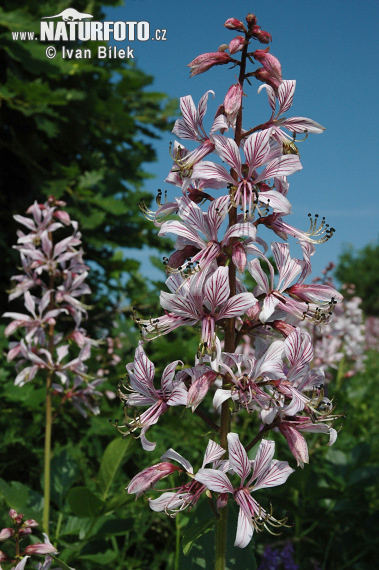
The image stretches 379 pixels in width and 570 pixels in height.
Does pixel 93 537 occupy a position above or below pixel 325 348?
below

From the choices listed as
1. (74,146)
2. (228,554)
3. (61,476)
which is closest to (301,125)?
(228,554)

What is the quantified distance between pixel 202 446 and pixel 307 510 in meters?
0.75

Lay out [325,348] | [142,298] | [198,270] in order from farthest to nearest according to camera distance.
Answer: [142,298] < [325,348] < [198,270]

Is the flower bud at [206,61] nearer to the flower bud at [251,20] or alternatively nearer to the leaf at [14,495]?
the flower bud at [251,20]

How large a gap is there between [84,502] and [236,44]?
182cm

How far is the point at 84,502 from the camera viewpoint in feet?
7.71

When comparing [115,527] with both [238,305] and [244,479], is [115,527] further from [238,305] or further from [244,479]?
[238,305]

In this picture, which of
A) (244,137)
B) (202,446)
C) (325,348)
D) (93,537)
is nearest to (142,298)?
(325,348)

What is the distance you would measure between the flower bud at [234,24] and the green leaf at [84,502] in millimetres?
1754

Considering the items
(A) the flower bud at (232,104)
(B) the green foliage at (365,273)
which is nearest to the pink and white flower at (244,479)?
(A) the flower bud at (232,104)

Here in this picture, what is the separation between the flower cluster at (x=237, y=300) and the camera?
1499mm

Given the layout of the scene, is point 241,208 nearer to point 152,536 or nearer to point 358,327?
point 152,536

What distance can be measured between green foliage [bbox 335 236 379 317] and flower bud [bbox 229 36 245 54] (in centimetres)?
3484

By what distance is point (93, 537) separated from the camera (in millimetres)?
2590
